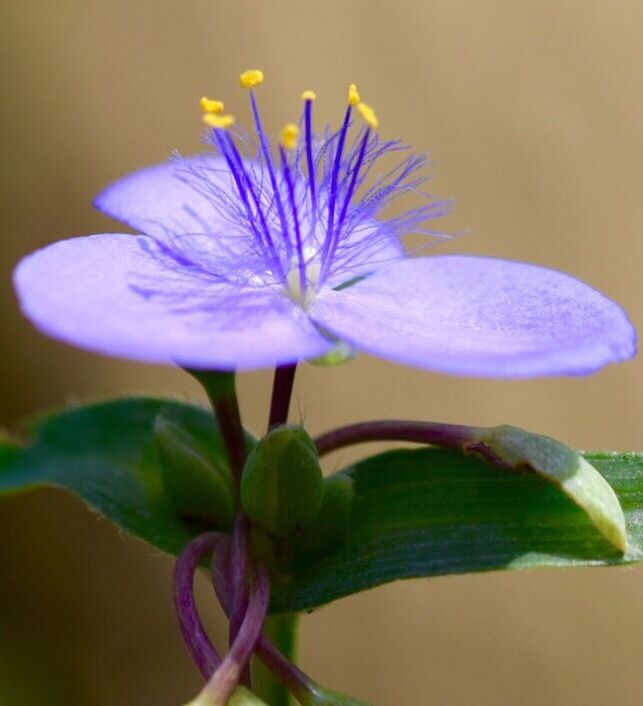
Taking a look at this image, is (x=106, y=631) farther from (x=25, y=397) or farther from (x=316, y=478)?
(x=316, y=478)

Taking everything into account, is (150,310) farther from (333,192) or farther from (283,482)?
(333,192)

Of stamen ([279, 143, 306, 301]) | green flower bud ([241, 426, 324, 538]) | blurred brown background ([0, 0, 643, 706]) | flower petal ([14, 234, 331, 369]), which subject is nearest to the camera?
flower petal ([14, 234, 331, 369])

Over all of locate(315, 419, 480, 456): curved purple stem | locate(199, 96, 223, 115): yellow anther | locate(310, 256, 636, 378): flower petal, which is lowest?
locate(315, 419, 480, 456): curved purple stem

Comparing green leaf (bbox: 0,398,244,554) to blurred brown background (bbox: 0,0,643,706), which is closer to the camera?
green leaf (bbox: 0,398,244,554)

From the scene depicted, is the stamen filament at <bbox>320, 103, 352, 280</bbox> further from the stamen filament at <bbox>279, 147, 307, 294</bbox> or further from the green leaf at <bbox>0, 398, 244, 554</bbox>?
the green leaf at <bbox>0, 398, 244, 554</bbox>

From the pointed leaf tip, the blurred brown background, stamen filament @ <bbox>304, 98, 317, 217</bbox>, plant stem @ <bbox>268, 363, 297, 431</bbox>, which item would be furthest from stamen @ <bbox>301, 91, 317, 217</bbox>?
the blurred brown background

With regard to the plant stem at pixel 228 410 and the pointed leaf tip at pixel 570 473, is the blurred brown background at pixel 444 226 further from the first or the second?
the pointed leaf tip at pixel 570 473
